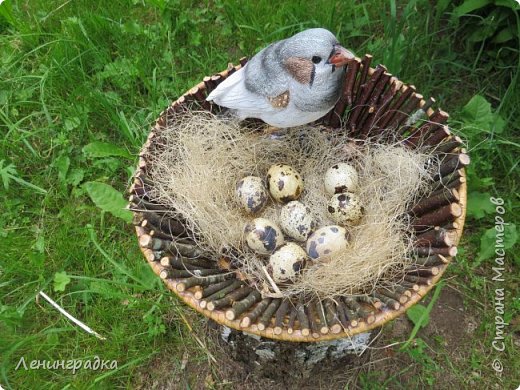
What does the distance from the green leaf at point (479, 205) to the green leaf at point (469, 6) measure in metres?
0.85

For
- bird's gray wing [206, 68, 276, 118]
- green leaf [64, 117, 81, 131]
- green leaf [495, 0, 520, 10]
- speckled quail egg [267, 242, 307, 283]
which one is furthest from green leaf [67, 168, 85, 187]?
green leaf [495, 0, 520, 10]

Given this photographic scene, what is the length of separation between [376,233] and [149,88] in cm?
148

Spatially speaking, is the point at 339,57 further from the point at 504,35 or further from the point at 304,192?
the point at 504,35

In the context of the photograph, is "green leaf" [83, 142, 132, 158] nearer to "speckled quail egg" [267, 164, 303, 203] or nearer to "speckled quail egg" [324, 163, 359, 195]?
"speckled quail egg" [267, 164, 303, 203]

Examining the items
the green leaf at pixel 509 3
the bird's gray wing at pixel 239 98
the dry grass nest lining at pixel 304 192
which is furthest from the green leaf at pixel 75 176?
the green leaf at pixel 509 3

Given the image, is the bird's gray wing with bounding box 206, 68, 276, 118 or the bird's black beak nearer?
the bird's black beak

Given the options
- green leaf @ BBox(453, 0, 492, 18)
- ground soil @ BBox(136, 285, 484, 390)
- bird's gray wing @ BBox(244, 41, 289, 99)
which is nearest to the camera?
bird's gray wing @ BBox(244, 41, 289, 99)

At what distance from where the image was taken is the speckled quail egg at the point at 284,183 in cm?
185

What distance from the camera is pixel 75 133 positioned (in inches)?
105

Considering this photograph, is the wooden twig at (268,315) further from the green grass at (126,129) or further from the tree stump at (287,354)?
the green grass at (126,129)

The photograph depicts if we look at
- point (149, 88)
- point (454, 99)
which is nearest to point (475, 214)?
point (454, 99)

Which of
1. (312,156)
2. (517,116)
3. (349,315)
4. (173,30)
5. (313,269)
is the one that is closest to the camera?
(349,315)

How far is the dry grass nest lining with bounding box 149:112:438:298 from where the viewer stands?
1.61 m

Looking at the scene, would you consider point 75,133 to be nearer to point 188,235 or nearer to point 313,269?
point 188,235
